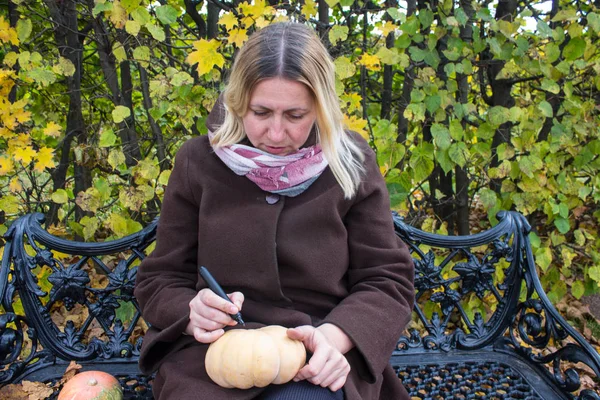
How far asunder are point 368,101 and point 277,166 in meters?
1.74

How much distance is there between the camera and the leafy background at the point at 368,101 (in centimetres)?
267

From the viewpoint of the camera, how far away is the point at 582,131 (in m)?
2.97

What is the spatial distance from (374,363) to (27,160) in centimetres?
176

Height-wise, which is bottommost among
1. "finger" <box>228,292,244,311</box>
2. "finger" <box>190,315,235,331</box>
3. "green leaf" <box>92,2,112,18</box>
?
"finger" <box>190,315,235,331</box>

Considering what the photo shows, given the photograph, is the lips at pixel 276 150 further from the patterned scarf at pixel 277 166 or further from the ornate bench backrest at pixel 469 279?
the ornate bench backrest at pixel 469 279

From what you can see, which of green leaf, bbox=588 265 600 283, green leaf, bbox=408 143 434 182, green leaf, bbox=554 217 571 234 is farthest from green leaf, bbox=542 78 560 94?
green leaf, bbox=588 265 600 283

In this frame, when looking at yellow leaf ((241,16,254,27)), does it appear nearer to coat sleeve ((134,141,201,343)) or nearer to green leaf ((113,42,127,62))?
green leaf ((113,42,127,62))

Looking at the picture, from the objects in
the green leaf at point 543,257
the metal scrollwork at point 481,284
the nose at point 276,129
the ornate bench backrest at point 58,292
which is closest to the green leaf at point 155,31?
the ornate bench backrest at point 58,292

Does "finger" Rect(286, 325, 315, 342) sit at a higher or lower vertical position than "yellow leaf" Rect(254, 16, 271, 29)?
lower

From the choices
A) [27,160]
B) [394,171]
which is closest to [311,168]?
[394,171]

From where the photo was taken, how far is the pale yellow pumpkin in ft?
5.10

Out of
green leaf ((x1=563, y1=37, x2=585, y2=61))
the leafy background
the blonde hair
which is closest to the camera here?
the blonde hair

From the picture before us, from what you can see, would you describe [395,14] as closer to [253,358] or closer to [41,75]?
[41,75]

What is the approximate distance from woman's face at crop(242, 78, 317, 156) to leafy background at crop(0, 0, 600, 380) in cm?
81
